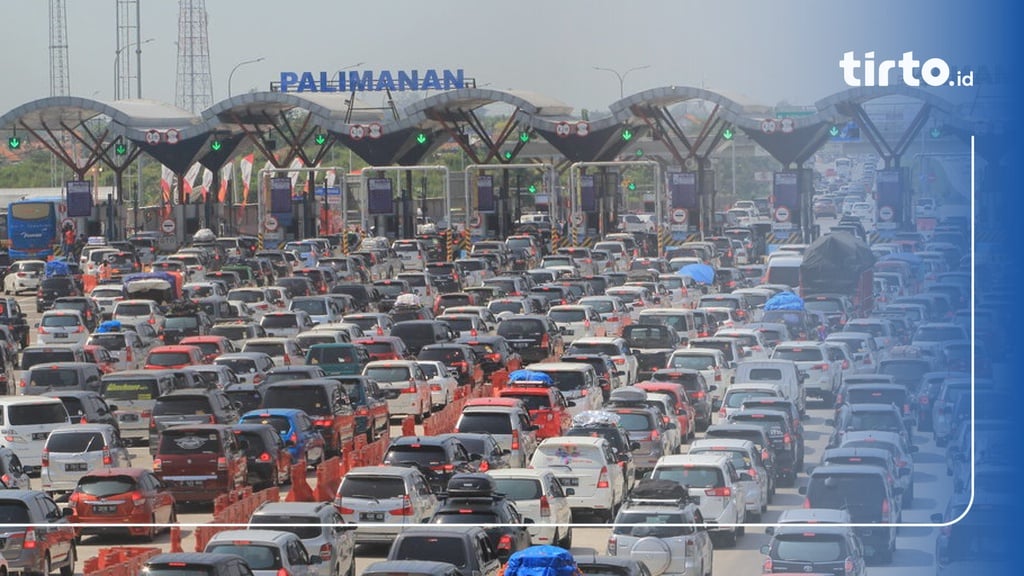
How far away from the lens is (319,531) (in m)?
14.3

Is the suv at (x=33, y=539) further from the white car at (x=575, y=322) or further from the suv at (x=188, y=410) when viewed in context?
the white car at (x=575, y=322)

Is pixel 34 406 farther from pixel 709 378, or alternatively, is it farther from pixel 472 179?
pixel 472 179

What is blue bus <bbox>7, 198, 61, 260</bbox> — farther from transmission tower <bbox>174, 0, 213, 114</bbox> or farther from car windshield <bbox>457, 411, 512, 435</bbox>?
transmission tower <bbox>174, 0, 213, 114</bbox>

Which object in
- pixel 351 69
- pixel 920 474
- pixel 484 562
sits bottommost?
pixel 484 562

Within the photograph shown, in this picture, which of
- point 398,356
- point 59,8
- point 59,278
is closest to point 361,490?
point 59,8

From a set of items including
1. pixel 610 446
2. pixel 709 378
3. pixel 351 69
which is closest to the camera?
pixel 351 69

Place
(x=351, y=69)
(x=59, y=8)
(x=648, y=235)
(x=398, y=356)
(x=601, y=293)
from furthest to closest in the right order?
(x=601, y=293)
(x=648, y=235)
(x=398, y=356)
(x=351, y=69)
(x=59, y=8)

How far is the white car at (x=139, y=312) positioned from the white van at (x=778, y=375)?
1538 centimetres

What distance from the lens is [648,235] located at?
2777 cm

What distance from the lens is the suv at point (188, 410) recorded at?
20.1m

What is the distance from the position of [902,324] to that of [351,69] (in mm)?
3279

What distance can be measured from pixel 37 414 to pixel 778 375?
7.95 metres

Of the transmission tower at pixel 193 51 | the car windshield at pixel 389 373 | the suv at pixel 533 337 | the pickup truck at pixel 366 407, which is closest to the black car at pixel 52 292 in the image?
the suv at pixel 533 337

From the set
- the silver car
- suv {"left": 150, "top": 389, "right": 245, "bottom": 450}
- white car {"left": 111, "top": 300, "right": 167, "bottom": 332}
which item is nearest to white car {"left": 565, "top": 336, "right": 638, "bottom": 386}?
suv {"left": 150, "top": 389, "right": 245, "bottom": 450}
